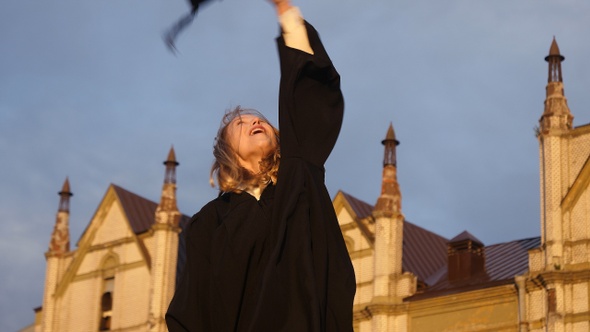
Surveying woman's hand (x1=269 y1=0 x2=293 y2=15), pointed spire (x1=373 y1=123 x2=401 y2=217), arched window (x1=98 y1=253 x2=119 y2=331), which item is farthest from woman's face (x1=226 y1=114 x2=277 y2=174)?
arched window (x1=98 y1=253 x2=119 y2=331)

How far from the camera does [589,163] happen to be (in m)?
31.3

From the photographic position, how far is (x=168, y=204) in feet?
128

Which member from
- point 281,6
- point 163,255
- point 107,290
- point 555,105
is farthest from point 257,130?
point 107,290

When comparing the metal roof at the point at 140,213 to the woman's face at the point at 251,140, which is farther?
the metal roof at the point at 140,213

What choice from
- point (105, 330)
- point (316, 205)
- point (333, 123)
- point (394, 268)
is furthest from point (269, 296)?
point (105, 330)

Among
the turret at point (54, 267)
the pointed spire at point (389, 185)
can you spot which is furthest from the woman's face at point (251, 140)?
the turret at point (54, 267)

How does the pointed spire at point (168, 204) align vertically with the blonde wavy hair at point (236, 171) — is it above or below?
above

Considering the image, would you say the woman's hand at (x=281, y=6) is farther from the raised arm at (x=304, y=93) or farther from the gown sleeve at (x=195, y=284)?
the gown sleeve at (x=195, y=284)

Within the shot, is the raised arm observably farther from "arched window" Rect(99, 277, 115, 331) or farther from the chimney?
"arched window" Rect(99, 277, 115, 331)

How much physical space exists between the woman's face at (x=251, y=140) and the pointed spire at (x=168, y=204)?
3286 centimetres

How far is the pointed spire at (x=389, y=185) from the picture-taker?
35.0 m

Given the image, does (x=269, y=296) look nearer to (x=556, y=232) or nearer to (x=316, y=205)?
(x=316, y=205)

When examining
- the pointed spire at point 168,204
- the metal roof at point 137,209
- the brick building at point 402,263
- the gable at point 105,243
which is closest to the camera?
the brick building at point 402,263

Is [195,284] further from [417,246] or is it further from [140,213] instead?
[140,213]
